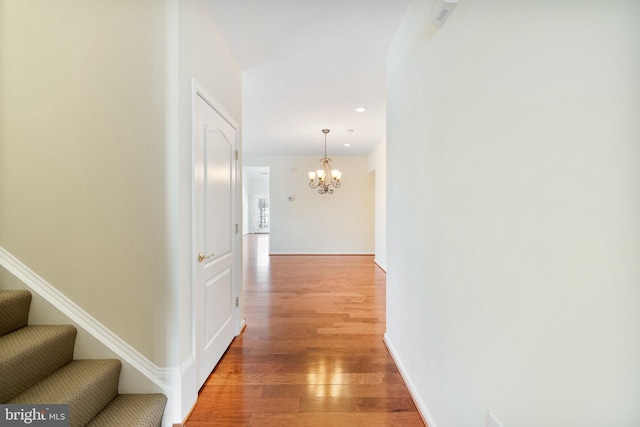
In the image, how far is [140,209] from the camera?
164 centimetres

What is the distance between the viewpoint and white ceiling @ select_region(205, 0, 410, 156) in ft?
6.53

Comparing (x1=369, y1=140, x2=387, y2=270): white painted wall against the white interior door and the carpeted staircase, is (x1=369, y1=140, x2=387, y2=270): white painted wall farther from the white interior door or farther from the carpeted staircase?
the carpeted staircase

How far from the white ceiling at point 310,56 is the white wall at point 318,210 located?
2772 mm

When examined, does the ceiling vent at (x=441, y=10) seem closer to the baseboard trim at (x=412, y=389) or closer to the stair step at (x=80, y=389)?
the baseboard trim at (x=412, y=389)

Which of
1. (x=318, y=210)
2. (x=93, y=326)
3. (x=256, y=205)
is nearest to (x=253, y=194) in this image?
(x=256, y=205)

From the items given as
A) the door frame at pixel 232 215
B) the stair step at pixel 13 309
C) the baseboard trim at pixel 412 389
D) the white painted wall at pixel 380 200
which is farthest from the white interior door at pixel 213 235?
the white painted wall at pixel 380 200

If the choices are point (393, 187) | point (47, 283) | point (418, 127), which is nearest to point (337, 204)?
point (393, 187)

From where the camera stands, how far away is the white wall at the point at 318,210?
7711mm

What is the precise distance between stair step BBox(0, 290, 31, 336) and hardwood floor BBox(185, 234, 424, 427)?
113cm

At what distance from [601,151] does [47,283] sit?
102 inches

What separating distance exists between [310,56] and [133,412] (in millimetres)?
3007

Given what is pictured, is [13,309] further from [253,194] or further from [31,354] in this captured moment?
[253,194]

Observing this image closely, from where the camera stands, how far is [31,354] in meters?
1.35

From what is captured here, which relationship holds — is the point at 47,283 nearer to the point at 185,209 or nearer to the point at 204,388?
the point at 185,209
